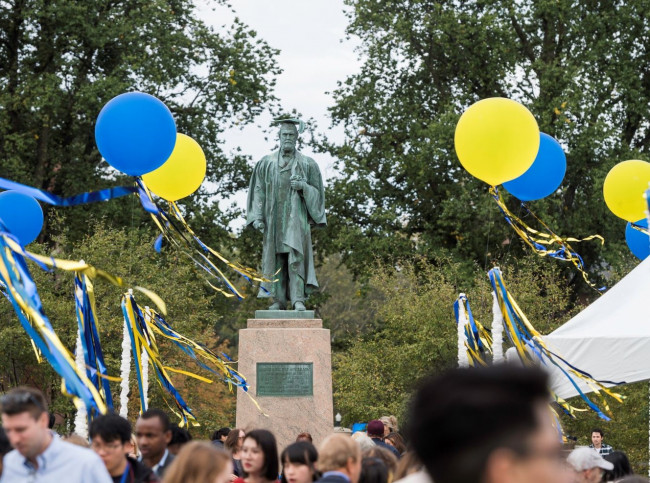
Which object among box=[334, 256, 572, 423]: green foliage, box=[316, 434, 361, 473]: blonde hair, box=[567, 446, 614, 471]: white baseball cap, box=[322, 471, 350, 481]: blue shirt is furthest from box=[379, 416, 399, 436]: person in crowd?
box=[334, 256, 572, 423]: green foliage

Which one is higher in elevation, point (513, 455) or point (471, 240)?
point (471, 240)

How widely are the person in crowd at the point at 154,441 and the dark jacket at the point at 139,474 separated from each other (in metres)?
0.09

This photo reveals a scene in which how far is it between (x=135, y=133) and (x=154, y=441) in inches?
167

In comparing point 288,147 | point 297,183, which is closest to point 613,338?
point 297,183

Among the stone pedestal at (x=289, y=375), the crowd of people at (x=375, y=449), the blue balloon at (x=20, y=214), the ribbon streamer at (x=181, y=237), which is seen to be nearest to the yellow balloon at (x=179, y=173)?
the ribbon streamer at (x=181, y=237)

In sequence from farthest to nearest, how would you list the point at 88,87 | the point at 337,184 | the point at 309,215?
A: the point at 337,184 < the point at 88,87 < the point at 309,215

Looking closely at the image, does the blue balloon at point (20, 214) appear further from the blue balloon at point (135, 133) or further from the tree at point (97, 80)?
the tree at point (97, 80)

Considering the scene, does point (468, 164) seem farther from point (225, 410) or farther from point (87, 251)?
Answer: point (225, 410)

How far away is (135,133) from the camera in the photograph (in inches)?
368

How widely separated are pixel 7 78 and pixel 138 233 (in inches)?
197

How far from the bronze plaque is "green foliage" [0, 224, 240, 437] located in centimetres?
926

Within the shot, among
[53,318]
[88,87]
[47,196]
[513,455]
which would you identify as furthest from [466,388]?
[88,87]

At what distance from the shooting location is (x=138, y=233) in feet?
81.9

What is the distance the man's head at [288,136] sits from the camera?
43.8ft
